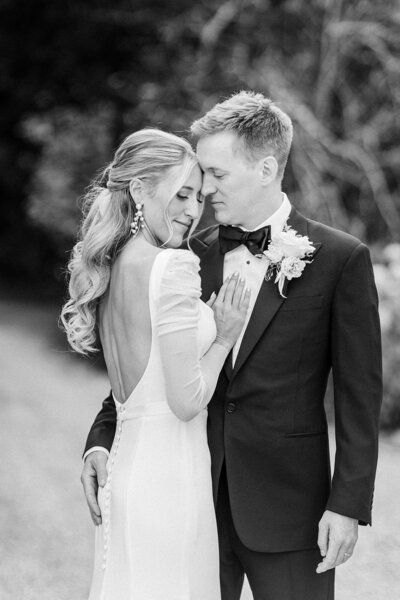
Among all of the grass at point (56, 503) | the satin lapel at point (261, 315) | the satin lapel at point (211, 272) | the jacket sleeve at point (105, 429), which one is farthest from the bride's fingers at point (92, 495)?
the grass at point (56, 503)

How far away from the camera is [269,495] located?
2393 mm

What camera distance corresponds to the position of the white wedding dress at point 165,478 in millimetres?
2201

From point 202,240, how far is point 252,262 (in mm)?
267

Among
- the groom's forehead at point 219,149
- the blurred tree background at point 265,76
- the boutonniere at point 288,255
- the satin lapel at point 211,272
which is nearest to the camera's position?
the boutonniere at point 288,255

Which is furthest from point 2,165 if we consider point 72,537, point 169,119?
point 72,537

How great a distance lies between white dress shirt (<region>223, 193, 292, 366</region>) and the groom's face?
0.11 m

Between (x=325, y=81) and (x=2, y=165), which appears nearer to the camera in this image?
(x=325, y=81)

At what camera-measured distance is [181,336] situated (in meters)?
2.18

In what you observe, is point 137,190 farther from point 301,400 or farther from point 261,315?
point 301,400

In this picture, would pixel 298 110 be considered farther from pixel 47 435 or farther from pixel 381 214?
pixel 47 435

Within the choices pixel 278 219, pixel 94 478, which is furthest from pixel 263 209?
pixel 94 478

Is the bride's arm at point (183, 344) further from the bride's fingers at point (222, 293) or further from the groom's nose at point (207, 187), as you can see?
the groom's nose at point (207, 187)

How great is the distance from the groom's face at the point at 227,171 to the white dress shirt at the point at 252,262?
11 cm

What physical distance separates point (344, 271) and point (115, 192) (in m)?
0.68
